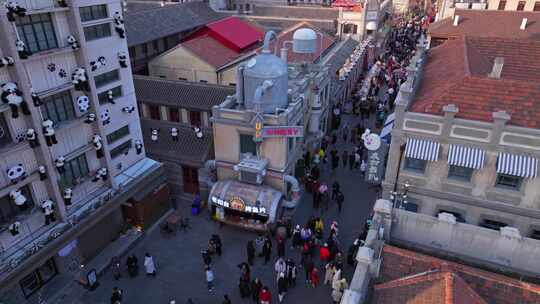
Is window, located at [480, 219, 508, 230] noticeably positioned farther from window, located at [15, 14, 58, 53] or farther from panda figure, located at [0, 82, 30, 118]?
window, located at [15, 14, 58, 53]

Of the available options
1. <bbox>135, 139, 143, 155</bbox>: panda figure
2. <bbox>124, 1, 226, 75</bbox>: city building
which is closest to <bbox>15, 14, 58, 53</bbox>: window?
<bbox>135, 139, 143, 155</bbox>: panda figure

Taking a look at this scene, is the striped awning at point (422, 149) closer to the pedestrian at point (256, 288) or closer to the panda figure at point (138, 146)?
the pedestrian at point (256, 288)

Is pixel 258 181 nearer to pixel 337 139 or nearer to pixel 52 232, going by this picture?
pixel 52 232

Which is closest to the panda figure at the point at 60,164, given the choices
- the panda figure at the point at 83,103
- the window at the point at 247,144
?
the panda figure at the point at 83,103

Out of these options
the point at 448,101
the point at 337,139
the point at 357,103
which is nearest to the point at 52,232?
the point at 448,101

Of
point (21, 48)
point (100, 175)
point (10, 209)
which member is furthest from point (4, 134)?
point (100, 175)

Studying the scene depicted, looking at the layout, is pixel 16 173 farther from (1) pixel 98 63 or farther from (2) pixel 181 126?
(2) pixel 181 126
